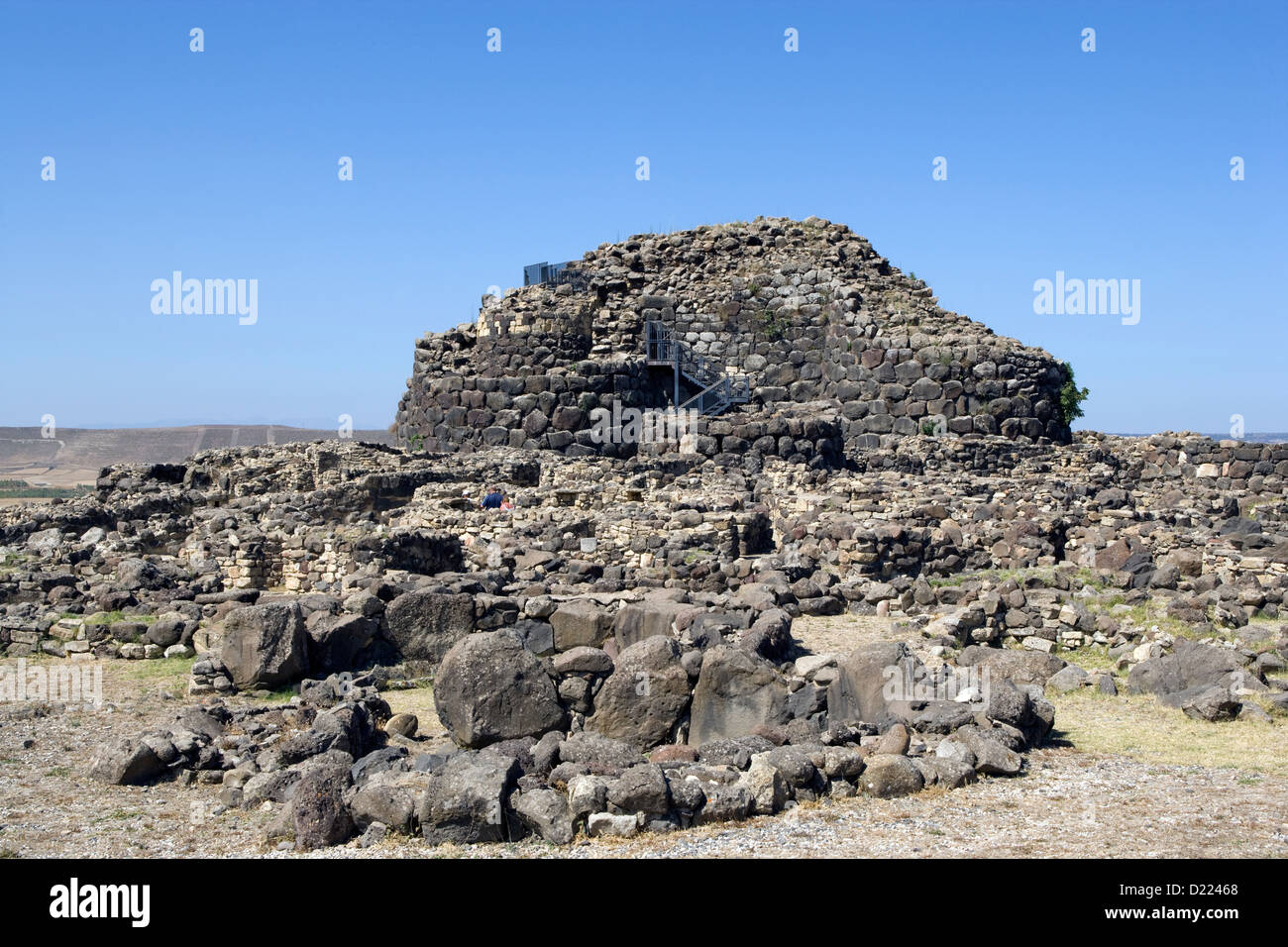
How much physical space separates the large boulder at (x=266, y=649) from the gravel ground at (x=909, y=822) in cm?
267

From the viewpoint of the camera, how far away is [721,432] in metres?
27.8

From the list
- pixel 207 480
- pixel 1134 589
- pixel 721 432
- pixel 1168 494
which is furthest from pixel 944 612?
pixel 207 480

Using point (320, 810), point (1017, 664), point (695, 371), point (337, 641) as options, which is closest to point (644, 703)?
point (320, 810)

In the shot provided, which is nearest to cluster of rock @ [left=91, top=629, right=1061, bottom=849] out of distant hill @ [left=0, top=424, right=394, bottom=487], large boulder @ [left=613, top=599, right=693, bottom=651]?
large boulder @ [left=613, top=599, right=693, bottom=651]

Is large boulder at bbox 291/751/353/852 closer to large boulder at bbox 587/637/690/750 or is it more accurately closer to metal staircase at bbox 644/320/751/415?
large boulder at bbox 587/637/690/750

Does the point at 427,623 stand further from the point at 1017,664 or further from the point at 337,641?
the point at 1017,664

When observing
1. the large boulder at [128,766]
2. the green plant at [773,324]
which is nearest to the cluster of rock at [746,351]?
the green plant at [773,324]

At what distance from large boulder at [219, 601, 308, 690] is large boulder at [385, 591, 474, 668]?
3.93 ft

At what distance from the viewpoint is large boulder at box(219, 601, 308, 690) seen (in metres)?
13.0

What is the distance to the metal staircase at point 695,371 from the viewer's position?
35.9 meters

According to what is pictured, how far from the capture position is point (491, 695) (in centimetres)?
1083

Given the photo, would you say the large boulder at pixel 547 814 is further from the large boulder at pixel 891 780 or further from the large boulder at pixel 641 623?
the large boulder at pixel 641 623

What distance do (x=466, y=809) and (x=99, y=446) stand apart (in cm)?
10897

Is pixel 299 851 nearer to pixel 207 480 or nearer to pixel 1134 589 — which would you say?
pixel 1134 589
